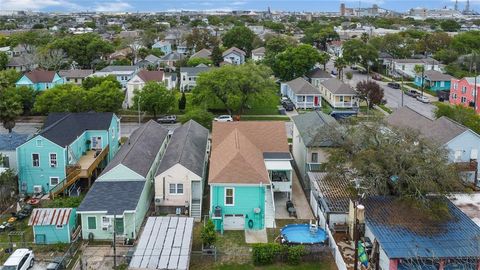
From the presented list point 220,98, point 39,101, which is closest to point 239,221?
point 220,98

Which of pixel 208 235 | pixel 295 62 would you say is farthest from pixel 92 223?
pixel 295 62

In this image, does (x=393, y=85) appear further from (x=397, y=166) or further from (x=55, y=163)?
(x=55, y=163)

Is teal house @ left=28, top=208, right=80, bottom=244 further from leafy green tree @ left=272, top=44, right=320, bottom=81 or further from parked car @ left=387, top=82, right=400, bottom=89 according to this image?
parked car @ left=387, top=82, right=400, bottom=89

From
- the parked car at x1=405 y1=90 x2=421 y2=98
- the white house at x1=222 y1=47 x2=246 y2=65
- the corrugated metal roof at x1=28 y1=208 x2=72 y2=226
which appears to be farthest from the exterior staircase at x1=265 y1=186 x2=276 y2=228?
the white house at x1=222 y1=47 x2=246 y2=65

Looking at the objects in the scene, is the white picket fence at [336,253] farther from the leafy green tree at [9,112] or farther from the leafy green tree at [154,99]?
the leafy green tree at [9,112]

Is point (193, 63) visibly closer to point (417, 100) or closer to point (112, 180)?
point (417, 100)

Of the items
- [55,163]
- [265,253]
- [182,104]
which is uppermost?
[55,163]
